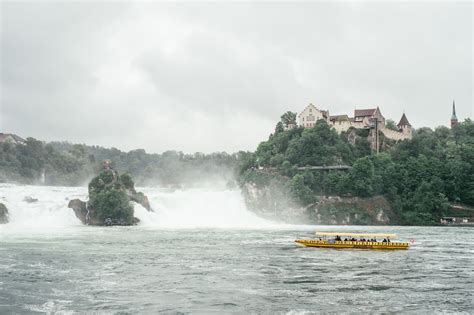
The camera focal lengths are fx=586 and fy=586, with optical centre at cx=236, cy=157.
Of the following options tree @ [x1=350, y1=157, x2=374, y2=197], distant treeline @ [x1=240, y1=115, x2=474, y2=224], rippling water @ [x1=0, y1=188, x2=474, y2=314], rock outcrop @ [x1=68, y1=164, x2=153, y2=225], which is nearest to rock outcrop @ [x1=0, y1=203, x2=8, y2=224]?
rock outcrop @ [x1=68, y1=164, x2=153, y2=225]

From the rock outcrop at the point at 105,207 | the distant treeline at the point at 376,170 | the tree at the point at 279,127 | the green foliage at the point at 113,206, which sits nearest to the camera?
the green foliage at the point at 113,206

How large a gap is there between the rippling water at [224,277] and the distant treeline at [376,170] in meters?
44.7

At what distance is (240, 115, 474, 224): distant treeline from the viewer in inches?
4203

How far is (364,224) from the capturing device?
103750 millimetres

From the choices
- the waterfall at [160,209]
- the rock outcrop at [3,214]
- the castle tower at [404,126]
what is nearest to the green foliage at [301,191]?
the waterfall at [160,209]

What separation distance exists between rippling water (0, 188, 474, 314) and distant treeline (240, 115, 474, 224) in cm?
4467

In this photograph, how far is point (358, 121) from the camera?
130m

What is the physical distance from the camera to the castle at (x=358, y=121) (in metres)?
128

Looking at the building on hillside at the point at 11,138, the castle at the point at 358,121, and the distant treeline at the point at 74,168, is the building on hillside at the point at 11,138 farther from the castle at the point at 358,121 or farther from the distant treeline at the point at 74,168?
the castle at the point at 358,121

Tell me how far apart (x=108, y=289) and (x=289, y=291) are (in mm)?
11130

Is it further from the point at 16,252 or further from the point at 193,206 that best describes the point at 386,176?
the point at 16,252

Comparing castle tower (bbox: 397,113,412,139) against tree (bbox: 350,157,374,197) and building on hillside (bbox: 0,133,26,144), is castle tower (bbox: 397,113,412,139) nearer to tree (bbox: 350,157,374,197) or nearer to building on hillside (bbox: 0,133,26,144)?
tree (bbox: 350,157,374,197)

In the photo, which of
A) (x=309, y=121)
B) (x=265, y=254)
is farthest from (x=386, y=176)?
(x=265, y=254)

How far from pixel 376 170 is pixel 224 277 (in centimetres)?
7614
